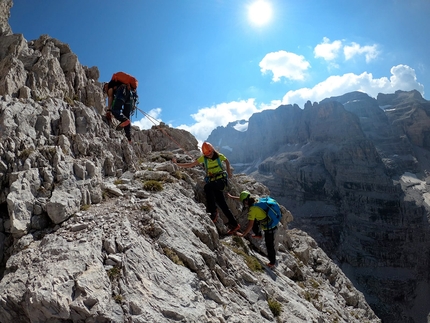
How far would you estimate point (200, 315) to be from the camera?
635cm

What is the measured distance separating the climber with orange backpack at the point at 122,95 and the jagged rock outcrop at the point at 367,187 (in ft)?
339

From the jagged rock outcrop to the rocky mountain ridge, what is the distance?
101482 millimetres

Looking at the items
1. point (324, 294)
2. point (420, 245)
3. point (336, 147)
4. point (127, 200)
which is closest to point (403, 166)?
point (336, 147)

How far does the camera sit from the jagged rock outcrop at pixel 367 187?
101188 mm

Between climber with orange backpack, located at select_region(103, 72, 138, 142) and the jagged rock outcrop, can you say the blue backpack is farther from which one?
the jagged rock outcrop

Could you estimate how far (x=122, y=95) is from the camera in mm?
14133

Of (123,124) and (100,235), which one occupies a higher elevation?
(123,124)

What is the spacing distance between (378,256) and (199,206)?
397ft

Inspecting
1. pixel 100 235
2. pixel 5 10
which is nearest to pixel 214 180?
pixel 100 235

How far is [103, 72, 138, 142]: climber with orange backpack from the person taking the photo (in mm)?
14094

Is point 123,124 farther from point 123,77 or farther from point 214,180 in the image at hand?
point 214,180

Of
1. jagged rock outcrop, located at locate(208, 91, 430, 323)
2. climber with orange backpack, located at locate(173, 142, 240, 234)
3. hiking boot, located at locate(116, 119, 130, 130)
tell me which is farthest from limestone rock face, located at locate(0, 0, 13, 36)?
jagged rock outcrop, located at locate(208, 91, 430, 323)

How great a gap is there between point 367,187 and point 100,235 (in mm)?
150262

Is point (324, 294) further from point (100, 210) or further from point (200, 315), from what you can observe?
Result: point (100, 210)
